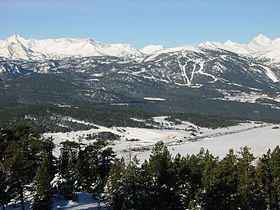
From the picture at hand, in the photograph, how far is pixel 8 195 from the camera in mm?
70688

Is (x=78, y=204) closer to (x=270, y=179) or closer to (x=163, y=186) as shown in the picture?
(x=163, y=186)

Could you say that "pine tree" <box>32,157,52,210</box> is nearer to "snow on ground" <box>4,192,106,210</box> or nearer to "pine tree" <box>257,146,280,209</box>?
"snow on ground" <box>4,192,106,210</box>

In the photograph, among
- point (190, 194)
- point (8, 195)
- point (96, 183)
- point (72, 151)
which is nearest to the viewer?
point (8, 195)

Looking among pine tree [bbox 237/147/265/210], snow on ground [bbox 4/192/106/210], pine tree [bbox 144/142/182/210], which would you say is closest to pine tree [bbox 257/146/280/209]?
pine tree [bbox 237/147/265/210]

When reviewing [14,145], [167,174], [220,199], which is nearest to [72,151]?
[14,145]

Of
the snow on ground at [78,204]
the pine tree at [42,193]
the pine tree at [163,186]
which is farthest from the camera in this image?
the snow on ground at [78,204]

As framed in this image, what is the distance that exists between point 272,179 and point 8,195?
117 feet

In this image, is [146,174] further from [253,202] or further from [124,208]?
[253,202]

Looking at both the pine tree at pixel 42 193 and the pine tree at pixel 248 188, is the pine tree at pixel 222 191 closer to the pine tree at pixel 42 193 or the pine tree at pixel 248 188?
the pine tree at pixel 248 188

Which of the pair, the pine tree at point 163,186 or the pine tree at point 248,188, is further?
the pine tree at point 163,186

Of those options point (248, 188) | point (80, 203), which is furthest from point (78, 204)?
point (248, 188)

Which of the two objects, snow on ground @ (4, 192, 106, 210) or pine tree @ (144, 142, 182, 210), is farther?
snow on ground @ (4, 192, 106, 210)

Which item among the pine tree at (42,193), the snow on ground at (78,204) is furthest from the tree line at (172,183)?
the snow on ground at (78,204)

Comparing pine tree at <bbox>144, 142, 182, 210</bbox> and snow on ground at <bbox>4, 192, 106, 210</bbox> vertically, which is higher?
pine tree at <bbox>144, 142, 182, 210</bbox>
